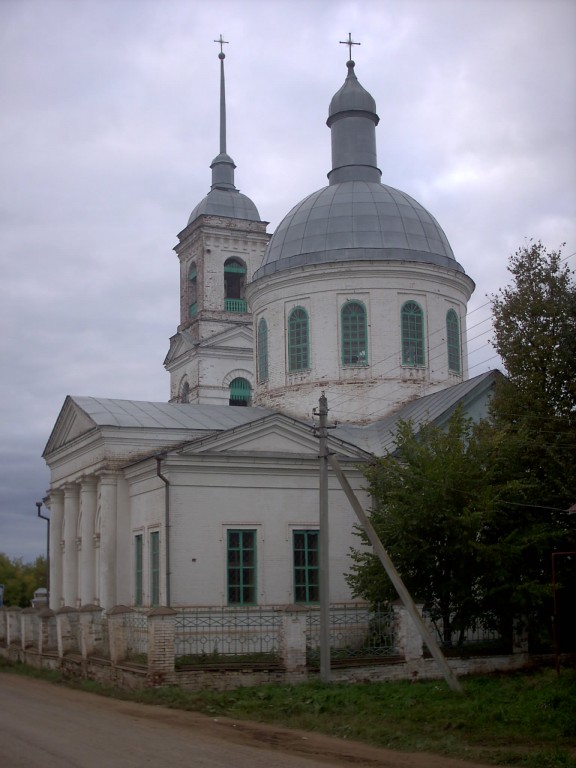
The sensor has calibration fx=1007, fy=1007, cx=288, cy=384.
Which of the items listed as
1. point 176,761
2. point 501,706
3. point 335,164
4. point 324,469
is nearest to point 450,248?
point 335,164

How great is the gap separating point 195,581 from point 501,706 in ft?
28.0

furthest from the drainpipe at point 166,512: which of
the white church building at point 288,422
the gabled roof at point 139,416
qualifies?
the gabled roof at point 139,416

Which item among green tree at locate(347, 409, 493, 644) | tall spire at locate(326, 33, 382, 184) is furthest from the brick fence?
tall spire at locate(326, 33, 382, 184)

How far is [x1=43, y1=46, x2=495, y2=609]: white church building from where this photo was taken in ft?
67.8

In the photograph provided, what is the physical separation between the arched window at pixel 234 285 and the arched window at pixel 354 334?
1386 centimetres

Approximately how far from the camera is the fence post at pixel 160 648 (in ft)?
52.3

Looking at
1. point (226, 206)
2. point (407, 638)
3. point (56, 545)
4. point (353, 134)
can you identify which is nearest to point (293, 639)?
point (407, 638)

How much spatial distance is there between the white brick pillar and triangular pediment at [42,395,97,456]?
1.33 m

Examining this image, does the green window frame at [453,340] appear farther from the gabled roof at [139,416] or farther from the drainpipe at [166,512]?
the drainpipe at [166,512]

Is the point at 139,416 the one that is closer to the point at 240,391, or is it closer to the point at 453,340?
the point at 453,340

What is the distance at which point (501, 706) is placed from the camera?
13008mm

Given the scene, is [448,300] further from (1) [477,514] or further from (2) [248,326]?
(2) [248,326]

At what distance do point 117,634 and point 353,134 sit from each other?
16.4 meters

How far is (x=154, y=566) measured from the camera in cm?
2109
